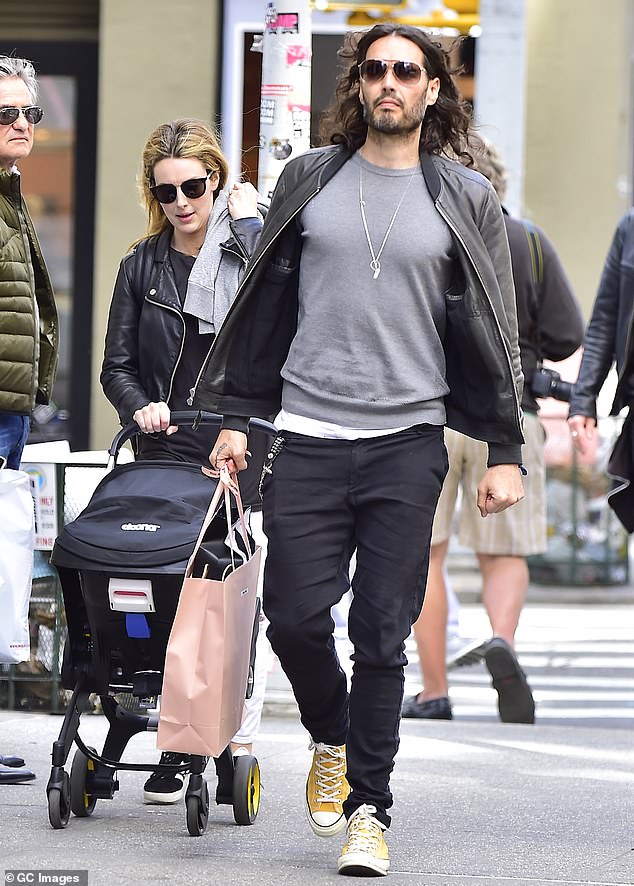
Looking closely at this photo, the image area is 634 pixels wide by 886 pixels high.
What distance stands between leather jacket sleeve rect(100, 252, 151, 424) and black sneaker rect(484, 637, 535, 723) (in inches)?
91.7

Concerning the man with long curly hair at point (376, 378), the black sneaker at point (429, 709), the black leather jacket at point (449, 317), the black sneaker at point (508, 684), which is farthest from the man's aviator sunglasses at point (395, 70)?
the black sneaker at point (429, 709)

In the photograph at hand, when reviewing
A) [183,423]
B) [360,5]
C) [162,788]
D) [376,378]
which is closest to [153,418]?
[183,423]

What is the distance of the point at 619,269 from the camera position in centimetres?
639

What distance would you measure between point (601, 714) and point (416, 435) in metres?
3.60

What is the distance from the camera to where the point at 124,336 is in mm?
5348

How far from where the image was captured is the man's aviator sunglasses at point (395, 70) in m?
4.42

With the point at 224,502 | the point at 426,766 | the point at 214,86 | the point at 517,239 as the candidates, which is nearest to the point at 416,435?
the point at 224,502

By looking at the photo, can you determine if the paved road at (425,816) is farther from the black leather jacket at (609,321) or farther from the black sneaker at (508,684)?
the black leather jacket at (609,321)

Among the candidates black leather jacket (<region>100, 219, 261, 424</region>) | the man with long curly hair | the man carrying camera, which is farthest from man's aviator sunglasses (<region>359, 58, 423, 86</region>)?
the man carrying camera

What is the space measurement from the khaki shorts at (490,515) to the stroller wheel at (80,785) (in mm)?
2641

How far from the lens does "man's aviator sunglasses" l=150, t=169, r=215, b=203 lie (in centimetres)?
518

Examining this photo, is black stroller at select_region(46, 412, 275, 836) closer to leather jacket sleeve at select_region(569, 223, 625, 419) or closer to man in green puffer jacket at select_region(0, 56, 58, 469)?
man in green puffer jacket at select_region(0, 56, 58, 469)

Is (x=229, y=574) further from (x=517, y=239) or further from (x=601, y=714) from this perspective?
(x=601, y=714)

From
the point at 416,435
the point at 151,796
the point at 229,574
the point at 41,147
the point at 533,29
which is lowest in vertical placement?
the point at 151,796
